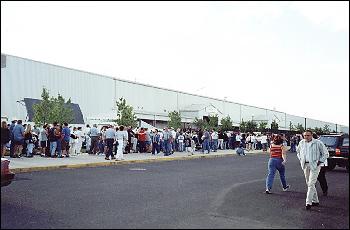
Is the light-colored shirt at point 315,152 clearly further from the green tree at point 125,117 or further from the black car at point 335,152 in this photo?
the green tree at point 125,117

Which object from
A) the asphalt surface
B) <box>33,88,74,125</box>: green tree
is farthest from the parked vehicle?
<box>33,88,74,125</box>: green tree

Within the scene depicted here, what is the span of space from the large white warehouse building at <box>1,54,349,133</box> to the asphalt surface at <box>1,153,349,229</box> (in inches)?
73.5

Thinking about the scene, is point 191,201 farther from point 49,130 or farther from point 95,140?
point 95,140

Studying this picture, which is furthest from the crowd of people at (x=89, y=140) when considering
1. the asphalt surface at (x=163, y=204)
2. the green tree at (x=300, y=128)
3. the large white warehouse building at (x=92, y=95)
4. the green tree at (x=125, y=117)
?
the green tree at (x=300, y=128)

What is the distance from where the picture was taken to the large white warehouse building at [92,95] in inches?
1096

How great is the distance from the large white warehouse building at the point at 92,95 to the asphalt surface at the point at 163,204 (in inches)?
73.5

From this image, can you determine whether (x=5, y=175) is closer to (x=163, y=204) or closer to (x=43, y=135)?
(x=163, y=204)

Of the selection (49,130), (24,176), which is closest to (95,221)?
(24,176)

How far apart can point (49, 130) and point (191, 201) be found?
11.4 m

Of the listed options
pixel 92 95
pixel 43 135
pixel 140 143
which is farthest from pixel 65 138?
pixel 92 95

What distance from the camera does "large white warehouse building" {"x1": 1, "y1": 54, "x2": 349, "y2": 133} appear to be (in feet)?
91.4

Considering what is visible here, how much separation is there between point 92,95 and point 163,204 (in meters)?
33.3

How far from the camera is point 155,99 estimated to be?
169 ft

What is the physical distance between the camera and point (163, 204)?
7.13 metres
